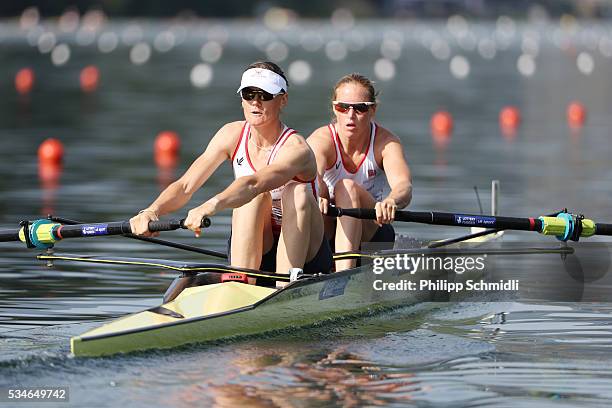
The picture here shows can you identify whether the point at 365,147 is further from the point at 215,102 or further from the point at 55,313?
the point at 215,102

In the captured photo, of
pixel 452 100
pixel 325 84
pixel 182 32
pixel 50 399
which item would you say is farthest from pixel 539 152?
pixel 182 32

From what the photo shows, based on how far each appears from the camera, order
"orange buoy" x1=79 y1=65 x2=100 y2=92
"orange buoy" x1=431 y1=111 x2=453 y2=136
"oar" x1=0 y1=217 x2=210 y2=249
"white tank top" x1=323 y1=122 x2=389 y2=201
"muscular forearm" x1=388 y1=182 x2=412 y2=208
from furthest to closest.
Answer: "orange buoy" x1=79 y1=65 x2=100 y2=92 → "orange buoy" x1=431 y1=111 x2=453 y2=136 → "white tank top" x1=323 y1=122 x2=389 y2=201 → "muscular forearm" x1=388 y1=182 x2=412 y2=208 → "oar" x1=0 y1=217 x2=210 y2=249

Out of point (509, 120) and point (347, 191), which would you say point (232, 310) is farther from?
point (509, 120)

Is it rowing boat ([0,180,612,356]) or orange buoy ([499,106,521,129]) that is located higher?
orange buoy ([499,106,521,129])

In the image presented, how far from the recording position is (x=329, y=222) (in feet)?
34.2

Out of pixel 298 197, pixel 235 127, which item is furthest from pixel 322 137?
pixel 298 197

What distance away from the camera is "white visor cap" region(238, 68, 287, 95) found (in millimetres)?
9031

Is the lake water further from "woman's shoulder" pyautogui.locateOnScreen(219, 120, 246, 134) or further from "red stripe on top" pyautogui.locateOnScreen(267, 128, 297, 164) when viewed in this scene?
"woman's shoulder" pyautogui.locateOnScreen(219, 120, 246, 134)

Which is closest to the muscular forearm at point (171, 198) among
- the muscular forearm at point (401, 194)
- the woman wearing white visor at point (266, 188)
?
the woman wearing white visor at point (266, 188)

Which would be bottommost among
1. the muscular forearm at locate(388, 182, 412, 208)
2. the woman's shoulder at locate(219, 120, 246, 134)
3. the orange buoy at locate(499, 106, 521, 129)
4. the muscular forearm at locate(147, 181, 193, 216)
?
the muscular forearm at locate(147, 181, 193, 216)

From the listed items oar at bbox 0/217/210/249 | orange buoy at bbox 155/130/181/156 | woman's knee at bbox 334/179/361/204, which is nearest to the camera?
oar at bbox 0/217/210/249

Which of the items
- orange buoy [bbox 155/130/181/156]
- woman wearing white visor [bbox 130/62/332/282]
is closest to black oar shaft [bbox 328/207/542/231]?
woman wearing white visor [bbox 130/62/332/282]

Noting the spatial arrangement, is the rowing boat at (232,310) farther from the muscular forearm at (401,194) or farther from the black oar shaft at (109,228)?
the muscular forearm at (401,194)

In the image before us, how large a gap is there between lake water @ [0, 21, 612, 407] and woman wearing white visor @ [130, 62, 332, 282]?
22.8 inches
